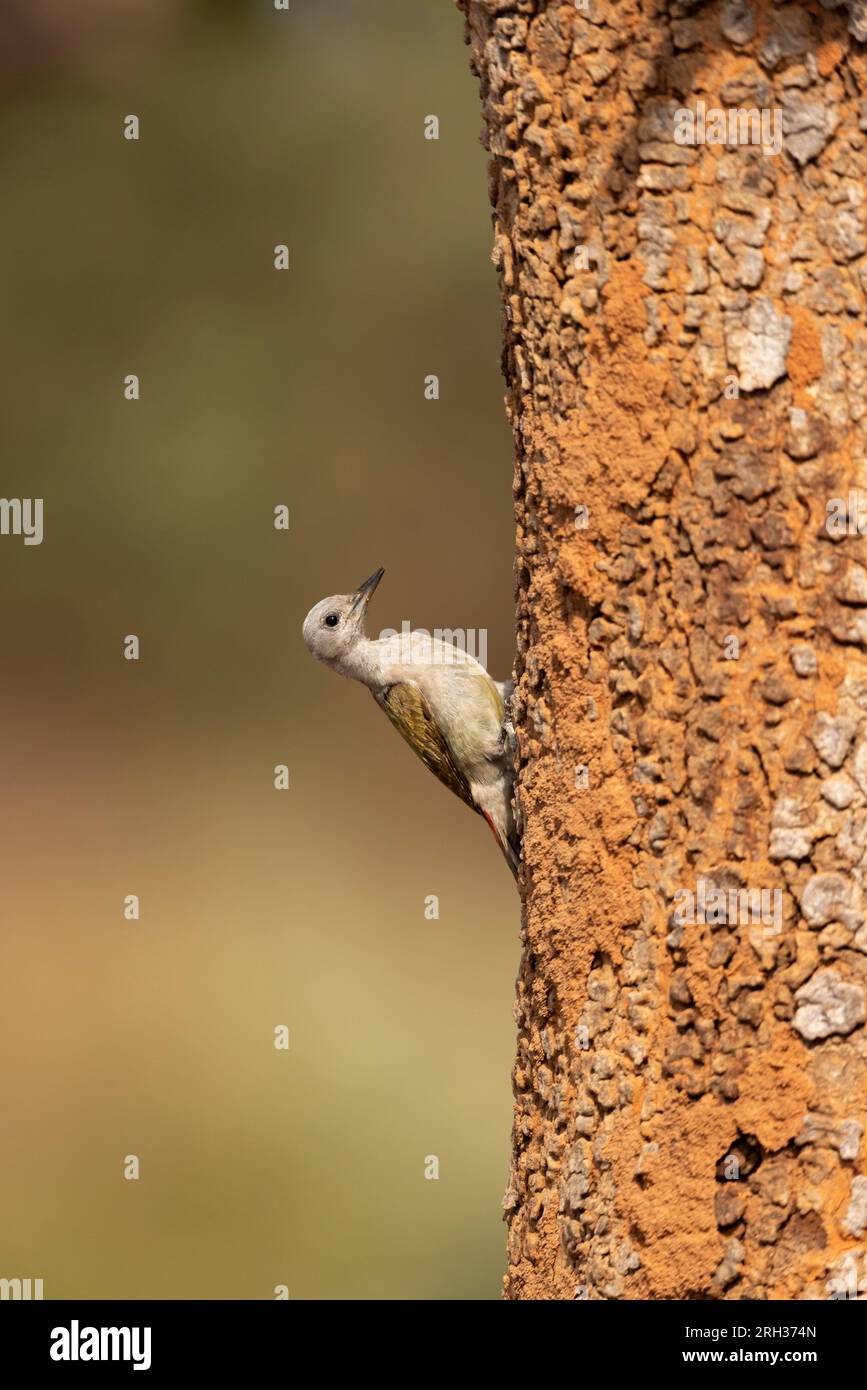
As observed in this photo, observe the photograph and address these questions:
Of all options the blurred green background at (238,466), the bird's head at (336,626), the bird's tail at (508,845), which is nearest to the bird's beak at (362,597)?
the bird's head at (336,626)

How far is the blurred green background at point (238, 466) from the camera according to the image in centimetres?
1030

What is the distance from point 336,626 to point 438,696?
0.46 meters

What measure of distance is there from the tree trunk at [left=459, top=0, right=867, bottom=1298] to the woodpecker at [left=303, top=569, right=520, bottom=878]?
1171 mm

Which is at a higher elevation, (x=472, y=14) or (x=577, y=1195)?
(x=472, y=14)

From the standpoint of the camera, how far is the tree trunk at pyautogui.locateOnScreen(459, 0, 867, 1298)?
204 cm

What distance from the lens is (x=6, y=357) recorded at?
10.9 metres

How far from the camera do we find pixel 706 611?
2125 mm

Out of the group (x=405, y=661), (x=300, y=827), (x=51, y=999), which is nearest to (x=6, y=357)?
(x=300, y=827)

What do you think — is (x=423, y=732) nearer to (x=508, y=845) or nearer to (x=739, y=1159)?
(x=508, y=845)

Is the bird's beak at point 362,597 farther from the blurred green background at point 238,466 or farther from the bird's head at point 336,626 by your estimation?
the blurred green background at point 238,466

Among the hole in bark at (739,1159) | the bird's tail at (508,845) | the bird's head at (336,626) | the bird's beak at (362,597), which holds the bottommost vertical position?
the hole in bark at (739,1159)

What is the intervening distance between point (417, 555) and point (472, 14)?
344 inches

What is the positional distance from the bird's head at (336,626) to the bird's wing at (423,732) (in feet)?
0.62
